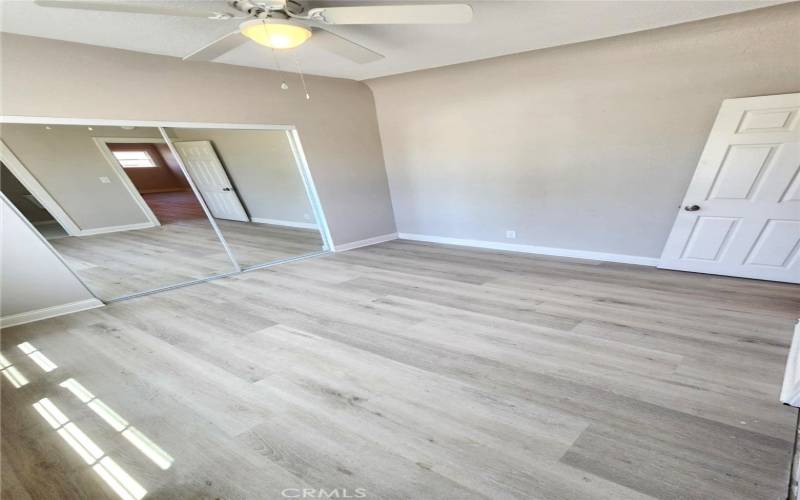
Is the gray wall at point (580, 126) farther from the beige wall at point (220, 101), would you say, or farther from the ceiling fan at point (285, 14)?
the ceiling fan at point (285, 14)

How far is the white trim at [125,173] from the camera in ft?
9.20

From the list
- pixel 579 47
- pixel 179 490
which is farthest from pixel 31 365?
pixel 579 47

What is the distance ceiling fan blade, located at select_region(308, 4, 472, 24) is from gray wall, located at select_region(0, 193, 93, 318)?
3257mm

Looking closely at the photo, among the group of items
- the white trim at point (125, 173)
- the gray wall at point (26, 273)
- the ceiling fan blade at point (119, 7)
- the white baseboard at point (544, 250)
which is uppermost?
the ceiling fan blade at point (119, 7)

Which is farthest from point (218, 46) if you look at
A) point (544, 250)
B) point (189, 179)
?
point (544, 250)

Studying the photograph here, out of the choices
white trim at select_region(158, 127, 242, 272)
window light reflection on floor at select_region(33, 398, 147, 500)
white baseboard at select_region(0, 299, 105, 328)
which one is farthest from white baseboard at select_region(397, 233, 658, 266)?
white baseboard at select_region(0, 299, 105, 328)

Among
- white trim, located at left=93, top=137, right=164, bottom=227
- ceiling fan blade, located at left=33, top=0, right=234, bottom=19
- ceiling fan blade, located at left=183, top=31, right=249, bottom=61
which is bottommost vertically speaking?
white trim, located at left=93, top=137, right=164, bottom=227

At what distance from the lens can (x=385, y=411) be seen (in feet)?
→ 5.08

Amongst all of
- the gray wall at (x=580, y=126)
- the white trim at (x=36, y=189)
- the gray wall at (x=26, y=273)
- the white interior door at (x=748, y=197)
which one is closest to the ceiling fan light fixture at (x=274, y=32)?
the gray wall at (x=580, y=126)

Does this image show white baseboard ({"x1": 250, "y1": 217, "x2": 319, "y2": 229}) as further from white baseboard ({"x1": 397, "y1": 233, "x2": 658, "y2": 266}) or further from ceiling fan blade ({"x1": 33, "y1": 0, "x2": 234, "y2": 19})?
ceiling fan blade ({"x1": 33, "y1": 0, "x2": 234, "y2": 19})

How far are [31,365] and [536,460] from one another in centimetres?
358

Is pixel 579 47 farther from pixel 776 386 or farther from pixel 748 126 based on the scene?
pixel 776 386

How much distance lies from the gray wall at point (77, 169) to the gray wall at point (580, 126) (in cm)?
336

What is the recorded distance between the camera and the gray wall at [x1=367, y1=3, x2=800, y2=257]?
221 centimetres
